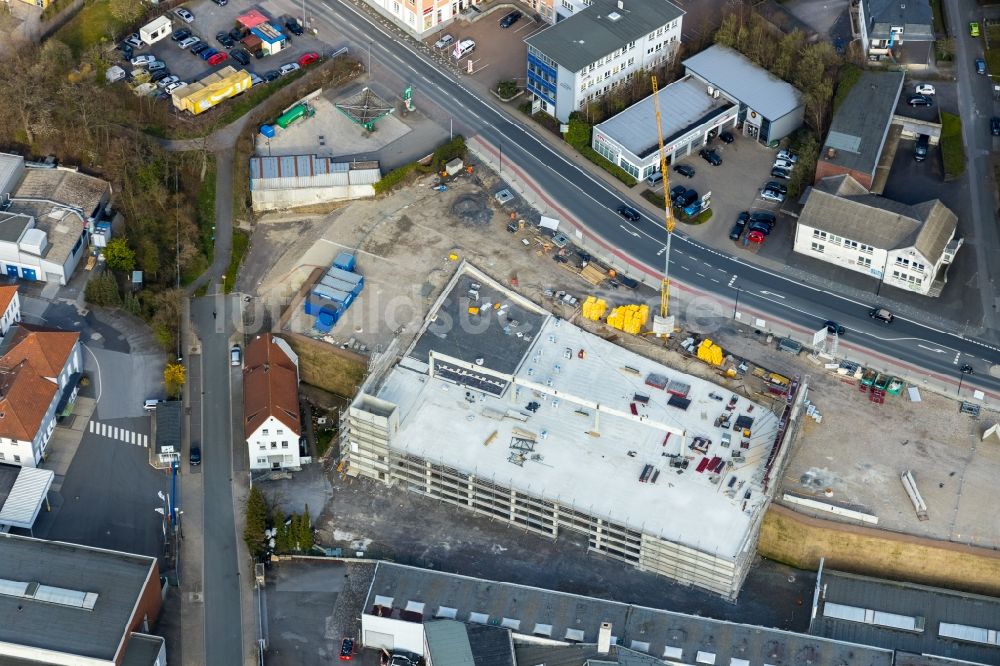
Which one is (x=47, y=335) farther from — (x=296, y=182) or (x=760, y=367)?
(x=760, y=367)

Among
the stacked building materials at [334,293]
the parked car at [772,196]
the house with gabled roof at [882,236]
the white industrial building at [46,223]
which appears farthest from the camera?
the parked car at [772,196]

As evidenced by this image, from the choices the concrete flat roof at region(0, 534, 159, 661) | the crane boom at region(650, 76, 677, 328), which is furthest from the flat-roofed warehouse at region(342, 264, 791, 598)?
the concrete flat roof at region(0, 534, 159, 661)

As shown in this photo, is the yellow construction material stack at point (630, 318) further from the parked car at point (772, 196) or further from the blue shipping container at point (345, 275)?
the blue shipping container at point (345, 275)

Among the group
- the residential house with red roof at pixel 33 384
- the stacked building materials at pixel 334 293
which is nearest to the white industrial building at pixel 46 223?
the residential house with red roof at pixel 33 384

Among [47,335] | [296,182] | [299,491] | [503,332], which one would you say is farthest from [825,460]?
[47,335]

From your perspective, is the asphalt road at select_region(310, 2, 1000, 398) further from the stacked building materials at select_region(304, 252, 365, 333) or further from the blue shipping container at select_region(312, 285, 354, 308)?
the blue shipping container at select_region(312, 285, 354, 308)
